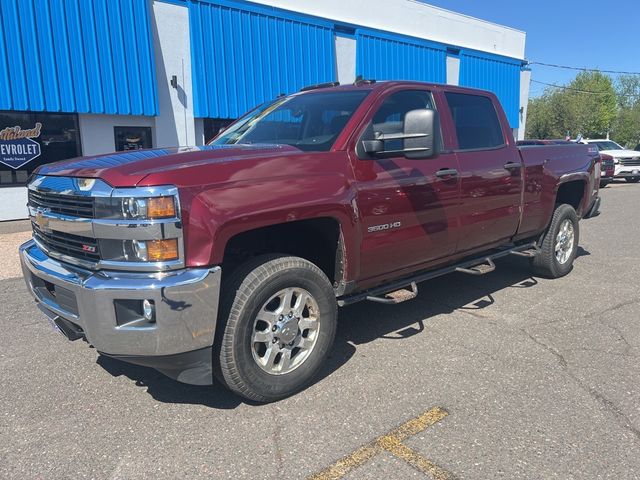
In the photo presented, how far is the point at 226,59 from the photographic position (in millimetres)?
13867

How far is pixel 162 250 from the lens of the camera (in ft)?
8.79

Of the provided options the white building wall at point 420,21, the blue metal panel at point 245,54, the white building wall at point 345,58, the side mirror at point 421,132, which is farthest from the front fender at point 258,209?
the white building wall at point 345,58

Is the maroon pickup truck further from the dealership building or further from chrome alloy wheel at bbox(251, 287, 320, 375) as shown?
the dealership building

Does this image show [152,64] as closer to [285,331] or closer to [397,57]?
[397,57]

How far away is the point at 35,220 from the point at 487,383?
326cm

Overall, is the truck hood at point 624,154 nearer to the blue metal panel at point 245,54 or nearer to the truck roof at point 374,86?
the blue metal panel at point 245,54

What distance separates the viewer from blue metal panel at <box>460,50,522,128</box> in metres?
22.1

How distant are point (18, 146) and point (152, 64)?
366 cm

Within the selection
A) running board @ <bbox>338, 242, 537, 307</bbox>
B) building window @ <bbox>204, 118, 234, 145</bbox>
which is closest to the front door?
running board @ <bbox>338, 242, 537, 307</bbox>

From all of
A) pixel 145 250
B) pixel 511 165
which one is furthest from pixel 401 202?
pixel 145 250

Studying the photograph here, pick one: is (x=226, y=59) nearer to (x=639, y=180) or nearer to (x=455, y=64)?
(x=455, y=64)

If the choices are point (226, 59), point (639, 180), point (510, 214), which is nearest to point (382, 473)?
point (510, 214)

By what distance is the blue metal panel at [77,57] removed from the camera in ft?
35.2

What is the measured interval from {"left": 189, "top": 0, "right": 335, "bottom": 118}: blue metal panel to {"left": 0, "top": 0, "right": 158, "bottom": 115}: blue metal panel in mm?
1417
